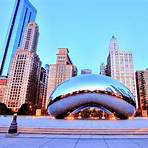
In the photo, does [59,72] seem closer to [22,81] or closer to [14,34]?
[22,81]

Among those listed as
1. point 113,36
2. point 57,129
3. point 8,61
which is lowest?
point 57,129

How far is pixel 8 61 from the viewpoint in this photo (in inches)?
6742

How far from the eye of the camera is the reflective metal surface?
16.7 m

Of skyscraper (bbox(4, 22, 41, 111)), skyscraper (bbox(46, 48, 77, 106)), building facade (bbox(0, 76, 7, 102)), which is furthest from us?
skyscraper (bbox(46, 48, 77, 106))

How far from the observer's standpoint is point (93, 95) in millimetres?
16844

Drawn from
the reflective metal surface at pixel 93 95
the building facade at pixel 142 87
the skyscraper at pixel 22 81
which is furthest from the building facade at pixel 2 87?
the reflective metal surface at pixel 93 95

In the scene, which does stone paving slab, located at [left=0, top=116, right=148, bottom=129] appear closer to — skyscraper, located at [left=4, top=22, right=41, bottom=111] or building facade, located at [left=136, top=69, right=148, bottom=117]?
skyscraper, located at [left=4, top=22, right=41, bottom=111]

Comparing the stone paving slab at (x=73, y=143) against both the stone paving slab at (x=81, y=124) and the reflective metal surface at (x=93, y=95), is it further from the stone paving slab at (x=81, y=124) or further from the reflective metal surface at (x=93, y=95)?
the reflective metal surface at (x=93, y=95)

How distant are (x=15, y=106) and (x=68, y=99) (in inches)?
4618

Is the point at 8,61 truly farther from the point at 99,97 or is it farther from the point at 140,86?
the point at 99,97

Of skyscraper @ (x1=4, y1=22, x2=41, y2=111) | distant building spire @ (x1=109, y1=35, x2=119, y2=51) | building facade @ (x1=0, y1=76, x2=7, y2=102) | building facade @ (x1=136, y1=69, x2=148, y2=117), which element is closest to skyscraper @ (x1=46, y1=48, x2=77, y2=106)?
skyscraper @ (x1=4, y1=22, x2=41, y2=111)

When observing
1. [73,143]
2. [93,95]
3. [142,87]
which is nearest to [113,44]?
[142,87]

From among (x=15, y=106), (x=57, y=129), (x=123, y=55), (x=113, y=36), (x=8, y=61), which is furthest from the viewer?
(x=113, y=36)

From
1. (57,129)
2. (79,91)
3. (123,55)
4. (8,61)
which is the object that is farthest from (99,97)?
(8,61)
